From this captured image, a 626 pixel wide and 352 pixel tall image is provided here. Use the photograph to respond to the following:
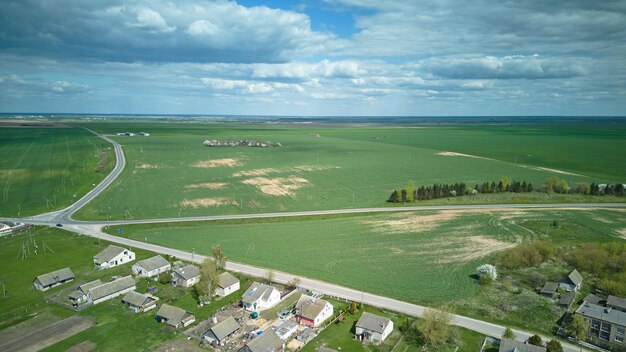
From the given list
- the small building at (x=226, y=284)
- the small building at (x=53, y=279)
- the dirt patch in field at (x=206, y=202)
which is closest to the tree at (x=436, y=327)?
the small building at (x=226, y=284)

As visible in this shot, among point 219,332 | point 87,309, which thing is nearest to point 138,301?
point 87,309

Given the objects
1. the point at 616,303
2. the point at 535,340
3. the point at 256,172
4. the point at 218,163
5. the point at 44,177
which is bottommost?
the point at 535,340

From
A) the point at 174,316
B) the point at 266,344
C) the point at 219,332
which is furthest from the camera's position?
the point at 174,316

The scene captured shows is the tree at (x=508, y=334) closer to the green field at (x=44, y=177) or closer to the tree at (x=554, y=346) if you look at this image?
the tree at (x=554, y=346)

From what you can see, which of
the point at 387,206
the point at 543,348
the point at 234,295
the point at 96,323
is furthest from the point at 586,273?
the point at 96,323

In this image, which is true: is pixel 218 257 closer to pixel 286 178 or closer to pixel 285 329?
pixel 285 329

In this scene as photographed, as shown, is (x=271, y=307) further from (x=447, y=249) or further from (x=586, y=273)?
(x=586, y=273)
